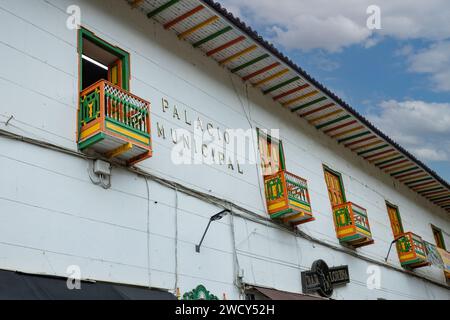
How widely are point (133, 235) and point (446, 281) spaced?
13.1 metres

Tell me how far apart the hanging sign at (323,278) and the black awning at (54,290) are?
440cm

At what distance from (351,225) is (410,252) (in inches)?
134

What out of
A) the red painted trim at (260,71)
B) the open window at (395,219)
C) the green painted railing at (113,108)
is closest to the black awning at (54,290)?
the green painted railing at (113,108)

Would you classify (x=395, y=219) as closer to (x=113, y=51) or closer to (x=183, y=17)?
(x=183, y=17)

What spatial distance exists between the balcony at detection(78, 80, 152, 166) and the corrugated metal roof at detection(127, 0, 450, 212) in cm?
248

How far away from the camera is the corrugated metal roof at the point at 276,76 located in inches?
382

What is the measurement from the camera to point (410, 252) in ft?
49.4

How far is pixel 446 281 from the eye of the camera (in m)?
17.5

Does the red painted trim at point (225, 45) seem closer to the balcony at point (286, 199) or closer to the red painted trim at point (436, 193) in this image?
the balcony at point (286, 199)

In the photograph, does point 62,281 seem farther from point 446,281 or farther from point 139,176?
point 446,281

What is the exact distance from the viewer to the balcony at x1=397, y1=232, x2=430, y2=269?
49.1ft

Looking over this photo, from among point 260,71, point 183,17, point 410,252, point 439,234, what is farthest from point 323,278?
point 439,234

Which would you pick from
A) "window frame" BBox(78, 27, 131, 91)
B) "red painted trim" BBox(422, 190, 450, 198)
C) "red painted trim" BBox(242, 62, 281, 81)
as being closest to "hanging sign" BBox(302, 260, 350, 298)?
"red painted trim" BBox(242, 62, 281, 81)

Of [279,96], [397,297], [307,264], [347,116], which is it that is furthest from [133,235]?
[397,297]
